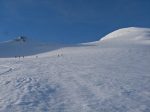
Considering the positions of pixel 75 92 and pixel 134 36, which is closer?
pixel 75 92

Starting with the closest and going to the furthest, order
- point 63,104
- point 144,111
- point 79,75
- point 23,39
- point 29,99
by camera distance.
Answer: point 144,111 → point 63,104 → point 29,99 → point 79,75 → point 23,39

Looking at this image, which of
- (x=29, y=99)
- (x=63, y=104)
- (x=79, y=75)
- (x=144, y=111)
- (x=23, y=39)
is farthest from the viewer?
(x=23, y=39)

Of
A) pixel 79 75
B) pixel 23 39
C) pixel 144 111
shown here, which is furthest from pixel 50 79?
pixel 23 39

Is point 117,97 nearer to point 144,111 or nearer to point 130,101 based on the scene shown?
point 130,101

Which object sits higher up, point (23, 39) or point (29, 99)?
point (23, 39)

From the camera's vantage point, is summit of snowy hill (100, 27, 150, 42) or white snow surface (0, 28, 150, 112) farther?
summit of snowy hill (100, 27, 150, 42)

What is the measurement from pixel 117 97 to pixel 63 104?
2.56 meters

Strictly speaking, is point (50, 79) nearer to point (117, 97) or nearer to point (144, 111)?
point (117, 97)

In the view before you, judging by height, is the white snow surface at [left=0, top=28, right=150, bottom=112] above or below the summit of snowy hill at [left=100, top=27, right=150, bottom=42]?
below

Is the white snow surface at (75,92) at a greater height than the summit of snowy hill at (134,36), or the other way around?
the summit of snowy hill at (134,36)

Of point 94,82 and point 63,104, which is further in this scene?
point 94,82

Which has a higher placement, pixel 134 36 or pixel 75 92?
pixel 134 36

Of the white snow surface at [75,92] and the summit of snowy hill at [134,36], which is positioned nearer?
the white snow surface at [75,92]

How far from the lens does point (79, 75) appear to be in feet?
58.4
